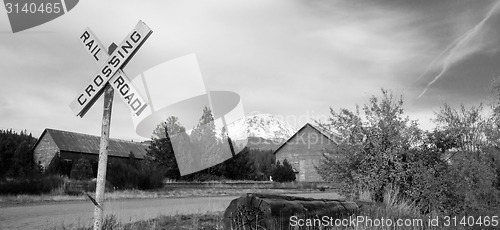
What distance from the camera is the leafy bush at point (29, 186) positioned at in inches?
658

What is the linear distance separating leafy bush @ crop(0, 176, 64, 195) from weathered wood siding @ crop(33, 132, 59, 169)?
129 feet

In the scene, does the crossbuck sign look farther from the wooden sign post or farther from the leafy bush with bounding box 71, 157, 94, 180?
the leafy bush with bounding box 71, 157, 94, 180

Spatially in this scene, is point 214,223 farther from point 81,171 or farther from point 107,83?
point 81,171

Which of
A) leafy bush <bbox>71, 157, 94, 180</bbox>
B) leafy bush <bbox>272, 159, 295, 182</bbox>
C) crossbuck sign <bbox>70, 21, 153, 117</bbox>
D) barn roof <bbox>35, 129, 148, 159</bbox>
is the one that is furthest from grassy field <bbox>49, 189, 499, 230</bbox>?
barn roof <bbox>35, 129, 148, 159</bbox>

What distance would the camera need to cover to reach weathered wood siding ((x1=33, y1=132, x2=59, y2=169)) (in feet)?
180

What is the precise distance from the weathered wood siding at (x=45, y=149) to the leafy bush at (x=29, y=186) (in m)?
39.3

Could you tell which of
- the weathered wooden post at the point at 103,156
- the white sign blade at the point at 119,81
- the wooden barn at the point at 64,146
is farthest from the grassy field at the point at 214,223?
the wooden barn at the point at 64,146

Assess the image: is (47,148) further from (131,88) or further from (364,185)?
(131,88)

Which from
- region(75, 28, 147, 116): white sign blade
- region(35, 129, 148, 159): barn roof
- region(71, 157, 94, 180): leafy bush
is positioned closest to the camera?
region(75, 28, 147, 116): white sign blade

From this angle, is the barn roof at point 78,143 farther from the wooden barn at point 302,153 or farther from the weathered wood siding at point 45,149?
the wooden barn at point 302,153

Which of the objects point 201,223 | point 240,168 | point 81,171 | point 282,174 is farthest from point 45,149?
point 201,223

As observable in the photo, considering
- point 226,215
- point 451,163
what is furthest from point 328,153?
point 226,215

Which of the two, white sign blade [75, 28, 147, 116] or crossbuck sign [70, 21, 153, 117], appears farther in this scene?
crossbuck sign [70, 21, 153, 117]

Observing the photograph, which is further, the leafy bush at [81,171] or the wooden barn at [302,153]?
the wooden barn at [302,153]
